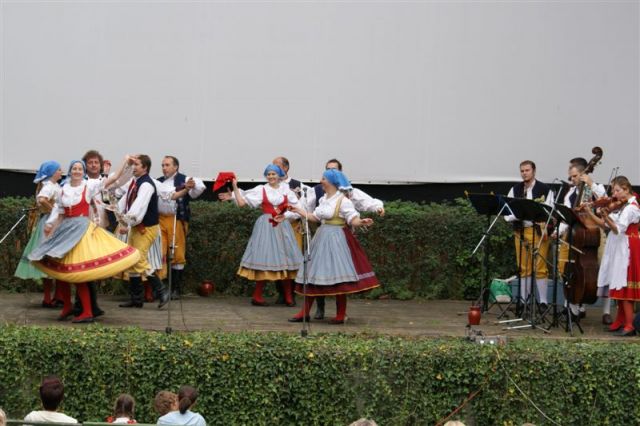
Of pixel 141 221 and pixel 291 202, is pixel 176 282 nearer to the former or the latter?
pixel 141 221

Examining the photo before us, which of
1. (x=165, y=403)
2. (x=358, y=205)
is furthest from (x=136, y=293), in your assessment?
(x=165, y=403)

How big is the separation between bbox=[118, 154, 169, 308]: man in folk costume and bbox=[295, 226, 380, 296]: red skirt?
5.57 feet

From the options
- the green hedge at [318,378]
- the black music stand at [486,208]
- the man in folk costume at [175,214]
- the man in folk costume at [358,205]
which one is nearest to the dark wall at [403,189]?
the man in folk costume at [175,214]

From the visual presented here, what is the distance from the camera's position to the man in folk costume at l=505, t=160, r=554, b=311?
41.3 feet

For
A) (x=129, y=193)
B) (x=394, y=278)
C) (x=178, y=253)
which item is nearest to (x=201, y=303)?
(x=178, y=253)

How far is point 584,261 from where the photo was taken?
38.2 feet

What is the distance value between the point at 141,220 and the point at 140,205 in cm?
21

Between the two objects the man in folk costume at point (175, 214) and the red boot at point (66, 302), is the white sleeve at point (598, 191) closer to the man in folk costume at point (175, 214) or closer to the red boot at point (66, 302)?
the man in folk costume at point (175, 214)

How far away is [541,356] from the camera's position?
973cm

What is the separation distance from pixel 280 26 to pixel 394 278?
332 cm

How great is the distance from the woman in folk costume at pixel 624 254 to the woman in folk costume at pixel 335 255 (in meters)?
2.30

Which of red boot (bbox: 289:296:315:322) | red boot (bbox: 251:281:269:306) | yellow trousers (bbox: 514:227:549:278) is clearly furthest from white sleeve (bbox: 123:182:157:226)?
Answer: yellow trousers (bbox: 514:227:549:278)

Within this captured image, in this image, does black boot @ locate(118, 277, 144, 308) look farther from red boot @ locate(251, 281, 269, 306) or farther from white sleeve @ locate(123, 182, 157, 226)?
red boot @ locate(251, 281, 269, 306)

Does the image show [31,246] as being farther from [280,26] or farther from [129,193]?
[280,26]
